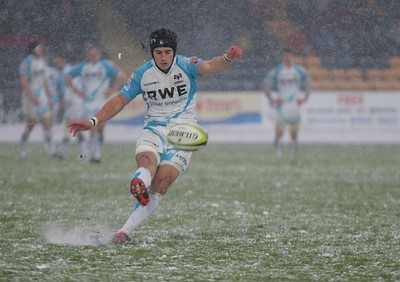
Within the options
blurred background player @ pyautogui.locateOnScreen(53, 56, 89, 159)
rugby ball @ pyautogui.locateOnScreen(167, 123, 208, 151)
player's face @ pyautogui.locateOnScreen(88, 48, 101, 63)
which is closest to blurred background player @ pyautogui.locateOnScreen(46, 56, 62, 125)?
blurred background player @ pyautogui.locateOnScreen(53, 56, 89, 159)

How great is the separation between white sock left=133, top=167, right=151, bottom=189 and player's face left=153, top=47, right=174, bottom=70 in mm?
1020

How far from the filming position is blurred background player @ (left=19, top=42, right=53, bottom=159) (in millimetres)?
18969

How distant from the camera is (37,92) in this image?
19.5 metres

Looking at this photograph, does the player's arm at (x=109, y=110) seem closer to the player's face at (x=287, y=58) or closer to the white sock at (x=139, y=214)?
the white sock at (x=139, y=214)

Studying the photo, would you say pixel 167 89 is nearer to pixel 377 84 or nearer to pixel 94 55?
pixel 94 55

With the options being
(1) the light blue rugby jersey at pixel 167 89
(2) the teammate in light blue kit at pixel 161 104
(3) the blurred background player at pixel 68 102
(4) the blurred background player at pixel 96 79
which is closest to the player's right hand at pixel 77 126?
(2) the teammate in light blue kit at pixel 161 104

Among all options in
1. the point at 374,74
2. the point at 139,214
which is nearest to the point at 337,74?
the point at 374,74

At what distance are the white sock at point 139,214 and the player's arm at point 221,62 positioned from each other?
1.22 m

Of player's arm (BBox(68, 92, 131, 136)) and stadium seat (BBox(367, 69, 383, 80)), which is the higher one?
stadium seat (BBox(367, 69, 383, 80))

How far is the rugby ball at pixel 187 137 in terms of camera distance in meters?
7.43

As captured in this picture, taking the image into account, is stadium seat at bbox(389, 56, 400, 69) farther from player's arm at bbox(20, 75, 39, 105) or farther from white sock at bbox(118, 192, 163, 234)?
white sock at bbox(118, 192, 163, 234)

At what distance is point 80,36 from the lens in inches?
886

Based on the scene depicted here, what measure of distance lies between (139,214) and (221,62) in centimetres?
152

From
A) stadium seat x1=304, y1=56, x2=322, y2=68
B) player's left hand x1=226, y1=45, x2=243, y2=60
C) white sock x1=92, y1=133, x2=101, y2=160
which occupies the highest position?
stadium seat x1=304, y1=56, x2=322, y2=68
